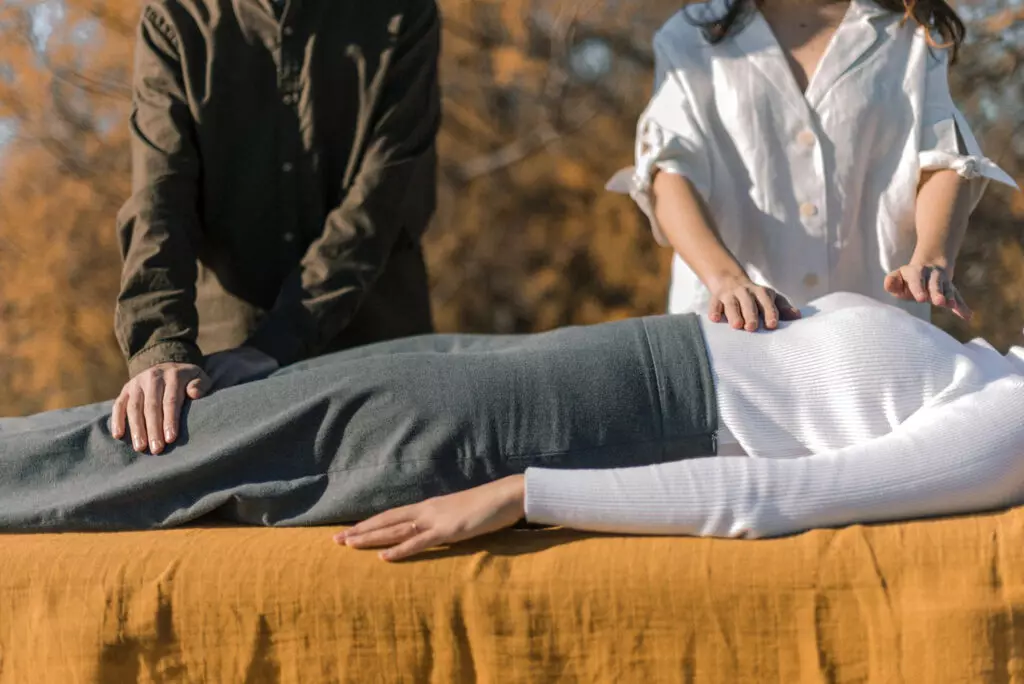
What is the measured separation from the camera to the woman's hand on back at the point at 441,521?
1306 mm

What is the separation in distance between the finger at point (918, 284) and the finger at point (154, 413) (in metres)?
1.08

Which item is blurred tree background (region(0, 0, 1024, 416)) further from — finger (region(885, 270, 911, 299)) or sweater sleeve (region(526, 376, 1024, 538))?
sweater sleeve (region(526, 376, 1024, 538))

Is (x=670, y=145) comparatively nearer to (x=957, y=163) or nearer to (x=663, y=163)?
(x=663, y=163)

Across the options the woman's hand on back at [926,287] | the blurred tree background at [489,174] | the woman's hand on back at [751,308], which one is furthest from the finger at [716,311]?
the blurred tree background at [489,174]

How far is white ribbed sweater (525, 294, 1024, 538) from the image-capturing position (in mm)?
1305

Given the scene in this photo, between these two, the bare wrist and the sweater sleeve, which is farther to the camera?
the bare wrist

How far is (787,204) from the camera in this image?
78.0 inches

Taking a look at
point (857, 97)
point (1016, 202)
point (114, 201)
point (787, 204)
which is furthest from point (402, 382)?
point (1016, 202)

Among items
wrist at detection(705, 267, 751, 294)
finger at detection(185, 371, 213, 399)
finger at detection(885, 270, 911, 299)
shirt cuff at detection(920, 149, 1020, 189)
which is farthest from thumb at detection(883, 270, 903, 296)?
finger at detection(185, 371, 213, 399)

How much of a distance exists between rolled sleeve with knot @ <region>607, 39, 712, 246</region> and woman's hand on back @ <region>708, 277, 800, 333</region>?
1.36 ft

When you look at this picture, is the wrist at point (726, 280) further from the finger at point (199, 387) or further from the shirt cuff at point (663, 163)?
the finger at point (199, 387)

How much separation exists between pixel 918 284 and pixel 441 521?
32.5 inches

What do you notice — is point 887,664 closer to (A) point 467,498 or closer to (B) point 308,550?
(A) point 467,498

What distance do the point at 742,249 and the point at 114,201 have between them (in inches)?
97.0
